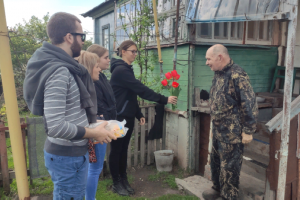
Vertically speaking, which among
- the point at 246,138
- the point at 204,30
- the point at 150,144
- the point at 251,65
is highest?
the point at 204,30

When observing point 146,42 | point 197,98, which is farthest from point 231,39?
point 146,42

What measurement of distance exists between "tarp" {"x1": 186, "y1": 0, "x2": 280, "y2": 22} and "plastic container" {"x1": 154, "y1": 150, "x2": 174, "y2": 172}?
2.57m

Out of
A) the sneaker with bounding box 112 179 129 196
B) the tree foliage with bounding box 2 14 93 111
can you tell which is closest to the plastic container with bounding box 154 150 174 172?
the sneaker with bounding box 112 179 129 196

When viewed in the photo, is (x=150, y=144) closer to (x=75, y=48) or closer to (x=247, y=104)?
(x=247, y=104)

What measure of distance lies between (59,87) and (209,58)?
6.66 ft

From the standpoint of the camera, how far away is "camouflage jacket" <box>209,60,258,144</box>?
8.86 ft

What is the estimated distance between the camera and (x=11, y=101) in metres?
2.22

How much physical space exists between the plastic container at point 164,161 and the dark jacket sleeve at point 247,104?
6.98ft

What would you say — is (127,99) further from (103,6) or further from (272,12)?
(103,6)

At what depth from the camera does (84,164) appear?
184 centimetres

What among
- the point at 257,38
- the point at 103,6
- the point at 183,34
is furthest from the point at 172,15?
the point at 103,6

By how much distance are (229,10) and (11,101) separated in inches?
112

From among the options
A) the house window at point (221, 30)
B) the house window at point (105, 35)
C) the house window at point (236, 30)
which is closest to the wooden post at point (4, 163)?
the house window at point (221, 30)

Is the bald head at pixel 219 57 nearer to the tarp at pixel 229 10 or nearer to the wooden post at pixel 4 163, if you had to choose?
the tarp at pixel 229 10
